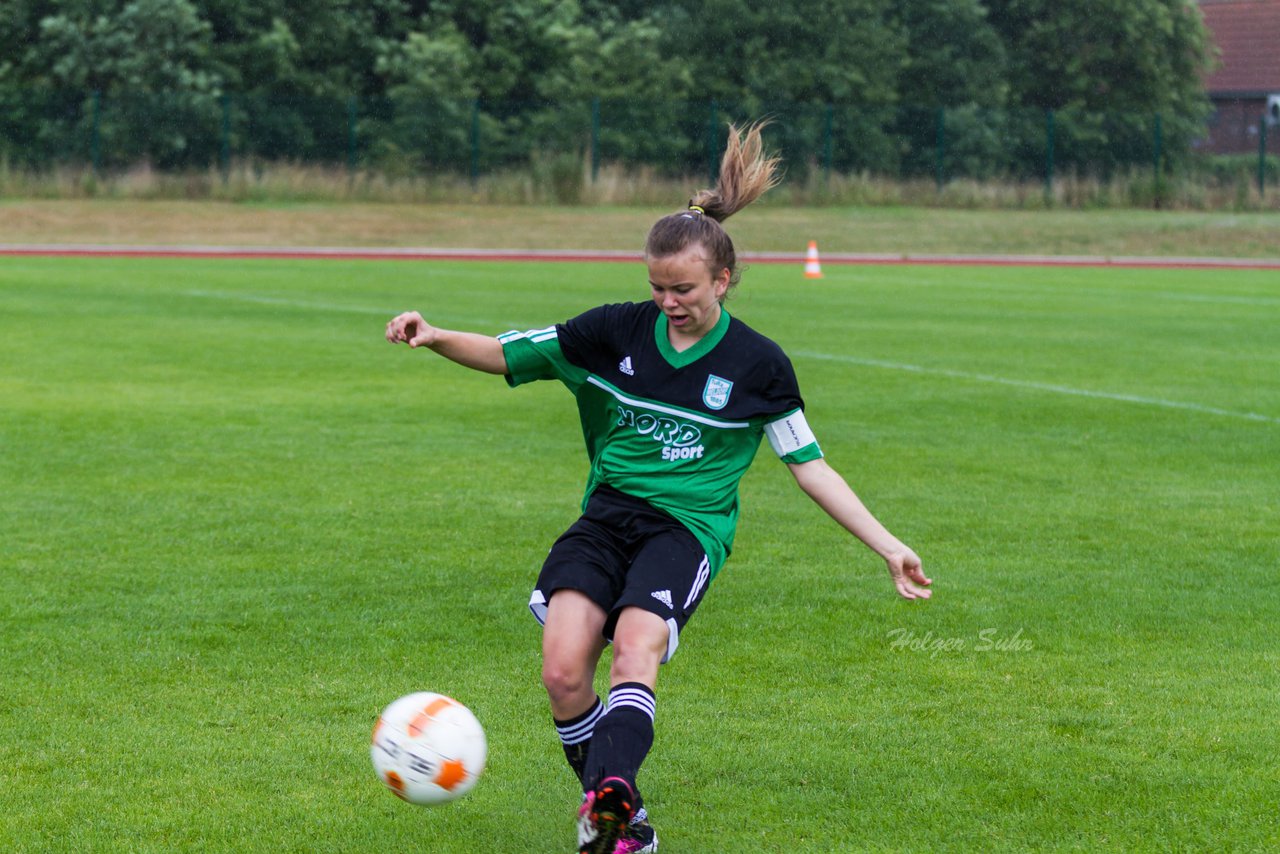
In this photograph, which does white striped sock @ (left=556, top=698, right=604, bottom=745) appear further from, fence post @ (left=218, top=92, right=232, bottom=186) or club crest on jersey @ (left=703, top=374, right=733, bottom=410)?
fence post @ (left=218, top=92, right=232, bottom=186)

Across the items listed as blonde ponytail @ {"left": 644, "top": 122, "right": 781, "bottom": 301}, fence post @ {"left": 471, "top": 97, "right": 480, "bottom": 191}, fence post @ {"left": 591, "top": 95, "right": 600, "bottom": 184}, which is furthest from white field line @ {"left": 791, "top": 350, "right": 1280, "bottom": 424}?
fence post @ {"left": 471, "top": 97, "right": 480, "bottom": 191}

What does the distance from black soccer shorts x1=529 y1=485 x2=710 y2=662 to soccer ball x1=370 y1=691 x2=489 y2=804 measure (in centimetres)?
39

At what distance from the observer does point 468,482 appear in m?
9.67

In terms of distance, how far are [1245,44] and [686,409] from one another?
225 feet

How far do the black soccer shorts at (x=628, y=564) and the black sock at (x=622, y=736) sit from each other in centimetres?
22

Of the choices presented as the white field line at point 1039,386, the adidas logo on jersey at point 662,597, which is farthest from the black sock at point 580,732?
the white field line at point 1039,386

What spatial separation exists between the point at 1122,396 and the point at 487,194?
31228mm

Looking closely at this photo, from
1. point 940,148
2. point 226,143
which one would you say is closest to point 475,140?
point 226,143

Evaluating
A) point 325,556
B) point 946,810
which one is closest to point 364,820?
point 946,810

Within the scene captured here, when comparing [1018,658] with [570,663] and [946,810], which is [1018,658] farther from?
[570,663]

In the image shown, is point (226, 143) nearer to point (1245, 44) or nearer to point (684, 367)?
point (684, 367)

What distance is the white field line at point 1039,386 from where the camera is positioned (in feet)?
Result: 42.1

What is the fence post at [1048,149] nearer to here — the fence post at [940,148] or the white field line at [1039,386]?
the fence post at [940,148]

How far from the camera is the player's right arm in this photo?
4.65 meters
